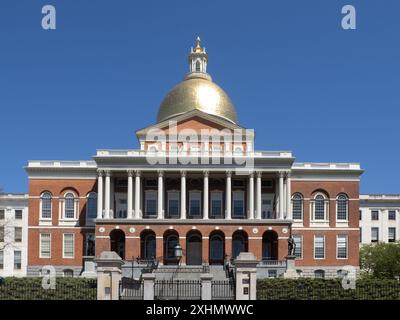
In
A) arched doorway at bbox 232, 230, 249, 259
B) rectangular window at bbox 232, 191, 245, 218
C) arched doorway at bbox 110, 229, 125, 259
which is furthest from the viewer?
rectangular window at bbox 232, 191, 245, 218

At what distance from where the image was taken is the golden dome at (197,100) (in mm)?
80688

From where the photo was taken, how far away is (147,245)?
7362 centimetres

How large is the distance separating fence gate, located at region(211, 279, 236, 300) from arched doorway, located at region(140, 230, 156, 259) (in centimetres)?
2964

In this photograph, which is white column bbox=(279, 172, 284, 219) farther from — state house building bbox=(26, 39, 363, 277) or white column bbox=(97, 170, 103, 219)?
white column bbox=(97, 170, 103, 219)

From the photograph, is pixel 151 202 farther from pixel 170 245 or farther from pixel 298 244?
pixel 298 244

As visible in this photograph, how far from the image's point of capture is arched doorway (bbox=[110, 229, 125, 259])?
7175 centimetres

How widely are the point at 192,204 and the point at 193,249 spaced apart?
4.79 m

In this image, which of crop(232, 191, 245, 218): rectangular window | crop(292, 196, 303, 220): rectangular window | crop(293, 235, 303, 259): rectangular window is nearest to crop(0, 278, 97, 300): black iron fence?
crop(232, 191, 245, 218): rectangular window

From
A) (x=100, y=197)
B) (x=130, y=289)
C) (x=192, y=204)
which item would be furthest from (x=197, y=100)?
(x=130, y=289)

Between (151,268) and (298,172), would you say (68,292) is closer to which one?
(151,268)

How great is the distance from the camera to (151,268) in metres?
61.3
